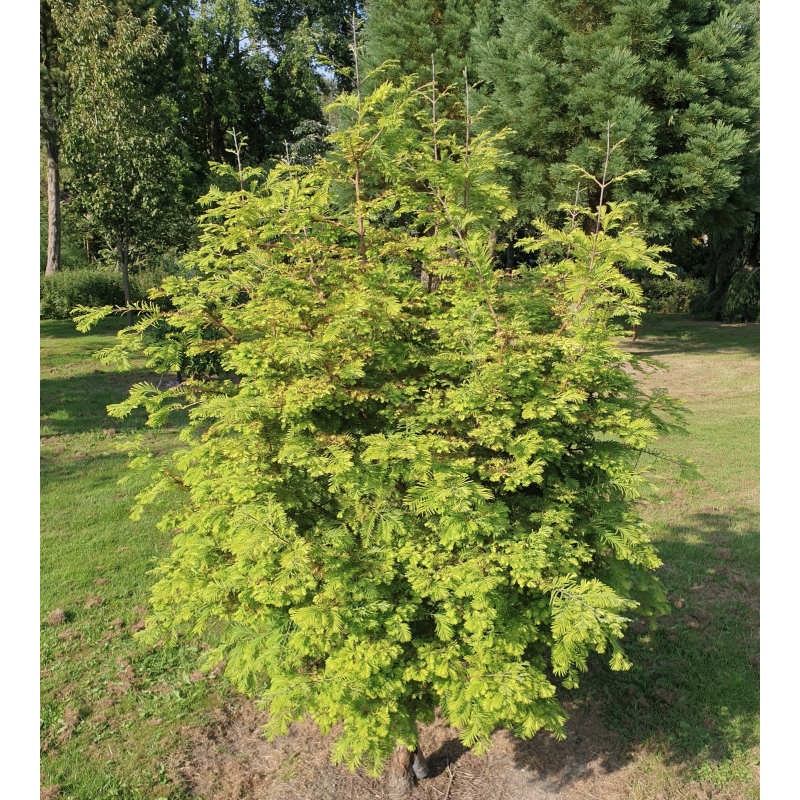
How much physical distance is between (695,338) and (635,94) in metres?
11.2

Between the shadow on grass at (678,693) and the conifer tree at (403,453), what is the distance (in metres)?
1.01

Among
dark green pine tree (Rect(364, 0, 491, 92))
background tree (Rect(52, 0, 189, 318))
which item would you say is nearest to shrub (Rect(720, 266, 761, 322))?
dark green pine tree (Rect(364, 0, 491, 92))

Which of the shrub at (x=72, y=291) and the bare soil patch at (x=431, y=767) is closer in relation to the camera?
the bare soil patch at (x=431, y=767)

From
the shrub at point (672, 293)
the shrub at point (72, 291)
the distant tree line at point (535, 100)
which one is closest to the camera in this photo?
the distant tree line at point (535, 100)

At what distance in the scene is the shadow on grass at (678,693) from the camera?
4.34 m

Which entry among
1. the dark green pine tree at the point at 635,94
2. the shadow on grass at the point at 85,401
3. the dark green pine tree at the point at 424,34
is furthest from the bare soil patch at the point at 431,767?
the dark green pine tree at the point at 424,34

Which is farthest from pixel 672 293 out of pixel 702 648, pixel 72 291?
pixel 702 648

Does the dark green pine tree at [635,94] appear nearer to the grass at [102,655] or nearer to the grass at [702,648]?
the grass at [702,648]

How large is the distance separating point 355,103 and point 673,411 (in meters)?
2.58

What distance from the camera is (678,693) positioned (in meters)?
4.94

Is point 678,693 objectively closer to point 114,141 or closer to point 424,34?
point 424,34

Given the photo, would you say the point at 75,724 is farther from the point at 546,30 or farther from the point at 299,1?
the point at 299,1

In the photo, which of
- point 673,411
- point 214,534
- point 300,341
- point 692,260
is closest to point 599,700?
point 673,411

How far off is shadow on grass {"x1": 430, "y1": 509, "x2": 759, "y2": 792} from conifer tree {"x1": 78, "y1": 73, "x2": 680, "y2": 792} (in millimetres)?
1015
